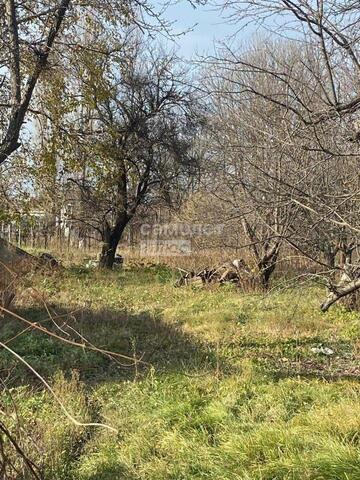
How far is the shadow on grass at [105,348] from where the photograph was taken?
5.42 metres

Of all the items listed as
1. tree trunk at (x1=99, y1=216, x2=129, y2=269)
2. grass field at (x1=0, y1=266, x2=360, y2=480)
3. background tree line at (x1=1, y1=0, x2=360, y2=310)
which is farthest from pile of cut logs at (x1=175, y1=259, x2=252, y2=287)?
tree trunk at (x1=99, y1=216, x2=129, y2=269)

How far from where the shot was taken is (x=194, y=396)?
4.40 meters

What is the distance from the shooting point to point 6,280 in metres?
5.62

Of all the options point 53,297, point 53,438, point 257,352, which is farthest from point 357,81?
point 53,297

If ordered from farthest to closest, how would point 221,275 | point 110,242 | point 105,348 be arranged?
point 110,242
point 221,275
point 105,348

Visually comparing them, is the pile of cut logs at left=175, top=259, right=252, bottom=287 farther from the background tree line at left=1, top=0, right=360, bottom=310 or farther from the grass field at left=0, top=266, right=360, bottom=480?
the grass field at left=0, top=266, right=360, bottom=480

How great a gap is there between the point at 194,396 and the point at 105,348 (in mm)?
2329

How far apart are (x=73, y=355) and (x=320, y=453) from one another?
384 cm

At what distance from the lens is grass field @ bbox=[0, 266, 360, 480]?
310 cm

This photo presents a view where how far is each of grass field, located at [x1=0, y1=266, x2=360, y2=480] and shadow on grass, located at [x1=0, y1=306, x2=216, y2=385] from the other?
0.03m

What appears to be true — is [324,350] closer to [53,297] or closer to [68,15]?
[53,297]

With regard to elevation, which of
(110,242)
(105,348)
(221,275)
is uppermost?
(110,242)

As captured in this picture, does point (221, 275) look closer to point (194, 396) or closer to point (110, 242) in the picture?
point (110, 242)

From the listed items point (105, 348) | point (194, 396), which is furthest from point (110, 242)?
point (194, 396)
